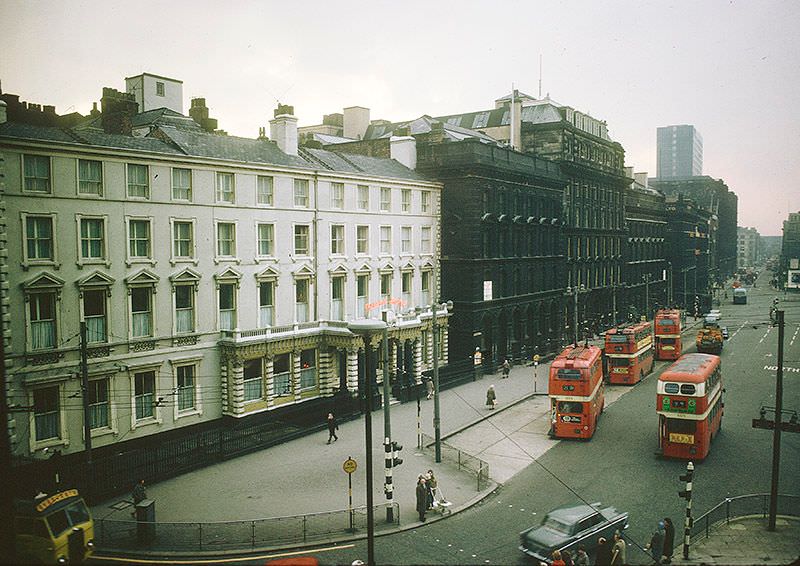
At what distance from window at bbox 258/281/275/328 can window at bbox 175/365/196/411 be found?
5.61 m

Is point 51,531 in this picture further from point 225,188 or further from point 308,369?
point 308,369

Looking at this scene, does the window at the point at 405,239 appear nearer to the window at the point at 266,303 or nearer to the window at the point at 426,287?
the window at the point at 426,287

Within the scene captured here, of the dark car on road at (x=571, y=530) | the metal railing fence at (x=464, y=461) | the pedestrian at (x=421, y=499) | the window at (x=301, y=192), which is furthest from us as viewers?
the window at (x=301, y=192)

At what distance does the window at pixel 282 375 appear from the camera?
40.1 metres

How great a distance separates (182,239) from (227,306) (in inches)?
194

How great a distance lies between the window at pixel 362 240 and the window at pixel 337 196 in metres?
2.66

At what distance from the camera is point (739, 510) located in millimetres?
25188

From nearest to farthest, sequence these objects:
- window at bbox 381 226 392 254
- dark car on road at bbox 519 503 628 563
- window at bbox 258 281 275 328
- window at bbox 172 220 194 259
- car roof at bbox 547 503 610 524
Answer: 1. dark car on road at bbox 519 503 628 563
2. car roof at bbox 547 503 610 524
3. window at bbox 172 220 194 259
4. window at bbox 258 281 275 328
5. window at bbox 381 226 392 254

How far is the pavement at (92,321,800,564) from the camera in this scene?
22.8 metres

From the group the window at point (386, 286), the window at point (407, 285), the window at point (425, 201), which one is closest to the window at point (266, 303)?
the window at point (386, 286)

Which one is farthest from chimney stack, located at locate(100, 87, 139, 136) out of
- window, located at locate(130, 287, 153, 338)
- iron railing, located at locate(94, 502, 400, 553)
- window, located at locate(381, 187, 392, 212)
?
iron railing, located at locate(94, 502, 400, 553)

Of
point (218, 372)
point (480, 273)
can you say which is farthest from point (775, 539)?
point (480, 273)

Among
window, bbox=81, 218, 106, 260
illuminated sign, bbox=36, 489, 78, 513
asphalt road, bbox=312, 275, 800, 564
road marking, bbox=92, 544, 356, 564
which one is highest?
window, bbox=81, 218, 106, 260

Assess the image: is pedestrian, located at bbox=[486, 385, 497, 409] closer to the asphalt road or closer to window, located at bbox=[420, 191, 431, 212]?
the asphalt road
